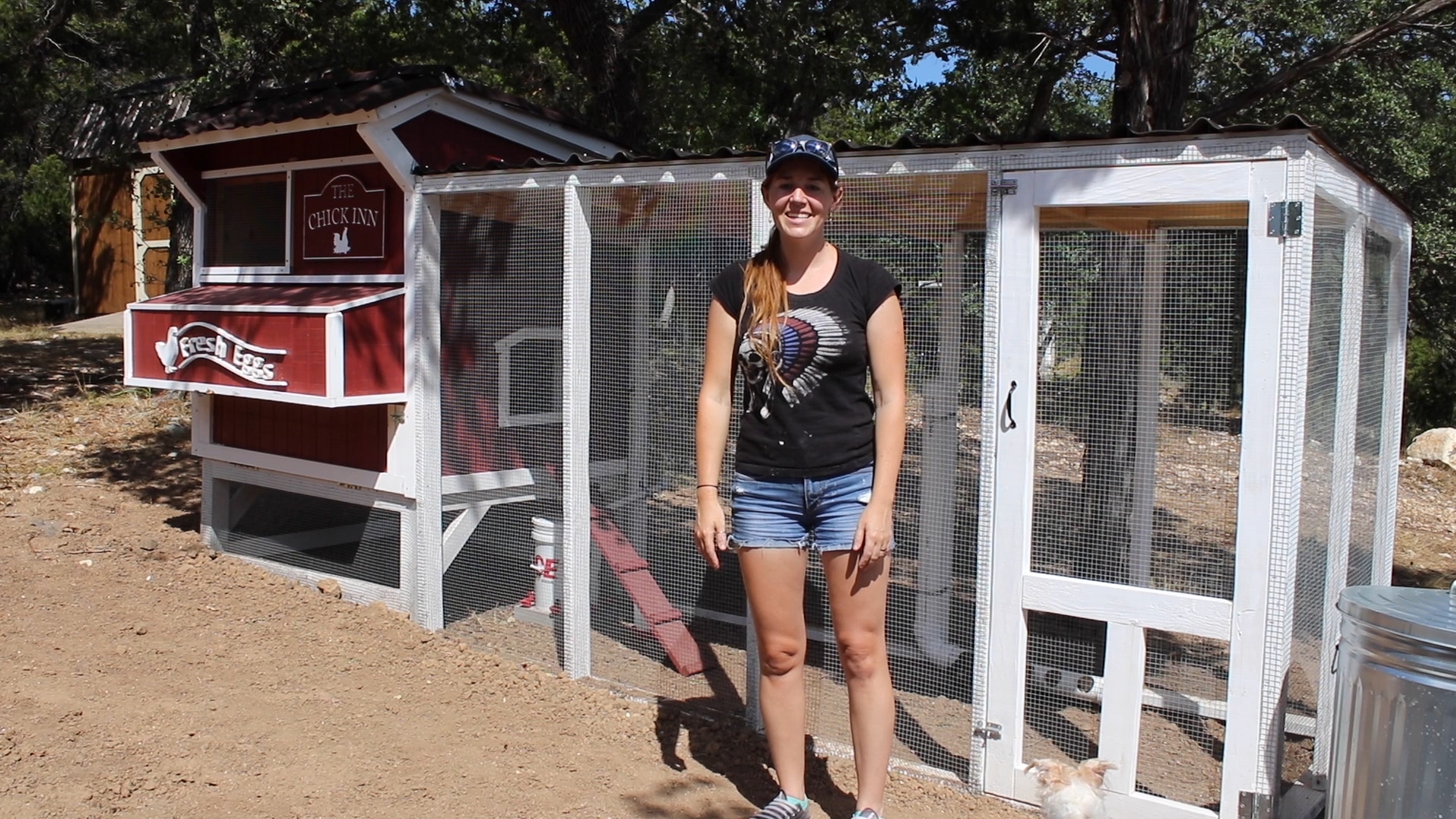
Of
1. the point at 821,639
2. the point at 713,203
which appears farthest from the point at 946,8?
the point at 821,639

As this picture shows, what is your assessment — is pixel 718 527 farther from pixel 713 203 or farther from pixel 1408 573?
pixel 1408 573

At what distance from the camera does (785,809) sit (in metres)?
3.20

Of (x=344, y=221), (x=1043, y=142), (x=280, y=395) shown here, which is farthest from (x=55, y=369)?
(x=1043, y=142)

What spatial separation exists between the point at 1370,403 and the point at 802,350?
105 inches

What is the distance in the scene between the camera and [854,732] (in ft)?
10.6

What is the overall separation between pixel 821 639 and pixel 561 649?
3.92 ft

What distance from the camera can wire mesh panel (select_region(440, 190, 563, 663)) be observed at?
191 inches

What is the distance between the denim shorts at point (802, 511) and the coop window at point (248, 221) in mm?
3630

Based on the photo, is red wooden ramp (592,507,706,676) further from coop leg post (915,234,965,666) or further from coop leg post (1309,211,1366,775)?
coop leg post (1309,211,1366,775)

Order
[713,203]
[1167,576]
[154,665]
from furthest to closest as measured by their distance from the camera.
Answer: [154,665] < [713,203] < [1167,576]

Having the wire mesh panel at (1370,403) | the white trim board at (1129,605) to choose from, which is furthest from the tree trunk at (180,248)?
the wire mesh panel at (1370,403)

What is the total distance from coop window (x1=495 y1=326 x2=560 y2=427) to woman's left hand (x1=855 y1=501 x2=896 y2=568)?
2.20 metres

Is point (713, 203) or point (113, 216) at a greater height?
point (113, 216)

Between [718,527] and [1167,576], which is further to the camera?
[1167,576]
